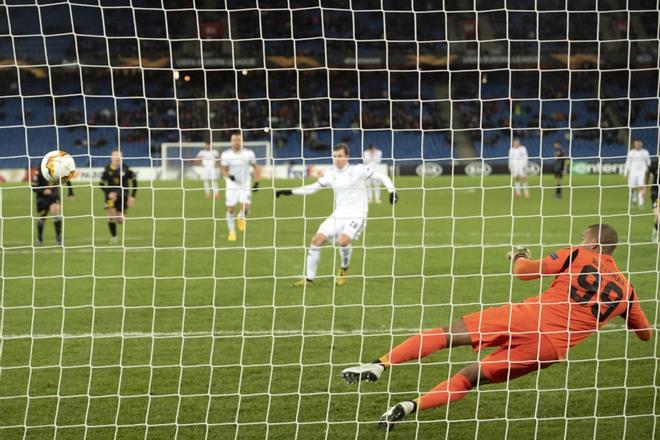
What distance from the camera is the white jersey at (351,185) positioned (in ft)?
37.9

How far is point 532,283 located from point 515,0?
27.7 m

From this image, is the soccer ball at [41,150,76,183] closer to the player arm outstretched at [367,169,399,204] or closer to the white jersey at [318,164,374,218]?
the player arm outstretched at [367,169,399,204]

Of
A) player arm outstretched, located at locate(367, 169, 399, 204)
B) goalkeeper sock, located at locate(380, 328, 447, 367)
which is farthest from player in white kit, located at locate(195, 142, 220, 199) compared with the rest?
goalkeeper sock, located at locate(380, 328, 447, 367)

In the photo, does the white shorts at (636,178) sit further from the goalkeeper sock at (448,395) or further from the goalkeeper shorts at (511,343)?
the goalkeeper sock at (448,395)

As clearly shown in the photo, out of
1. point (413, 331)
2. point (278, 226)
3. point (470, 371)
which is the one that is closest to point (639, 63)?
point (278, 226)

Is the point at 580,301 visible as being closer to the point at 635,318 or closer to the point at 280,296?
the point at 635,318

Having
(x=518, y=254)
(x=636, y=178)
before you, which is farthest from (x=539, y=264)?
(x=636, y=178)

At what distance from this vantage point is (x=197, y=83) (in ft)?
123

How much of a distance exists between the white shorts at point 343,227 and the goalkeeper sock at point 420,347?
527 cm

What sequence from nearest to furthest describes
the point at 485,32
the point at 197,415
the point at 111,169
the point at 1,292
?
the point at 197,415 < the point at 1,292 < the point at 111,169 < the point at 485,32

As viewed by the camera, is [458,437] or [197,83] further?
[197,83]

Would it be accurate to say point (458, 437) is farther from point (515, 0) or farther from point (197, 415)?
point (515, 0)

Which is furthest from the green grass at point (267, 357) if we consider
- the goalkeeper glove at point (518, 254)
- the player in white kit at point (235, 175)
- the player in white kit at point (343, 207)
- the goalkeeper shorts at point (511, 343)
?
the player in white kit at point (235, 175)

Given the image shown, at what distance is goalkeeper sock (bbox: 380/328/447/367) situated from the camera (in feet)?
18.9
